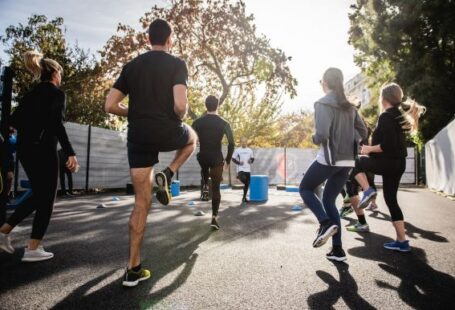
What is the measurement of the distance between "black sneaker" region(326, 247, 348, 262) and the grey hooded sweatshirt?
875mm

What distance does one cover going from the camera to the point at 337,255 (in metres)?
3.51

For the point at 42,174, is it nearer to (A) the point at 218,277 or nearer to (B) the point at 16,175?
(A) the point at 218,277

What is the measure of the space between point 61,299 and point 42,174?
54.7 inches

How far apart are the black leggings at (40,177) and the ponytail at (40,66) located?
74 cm

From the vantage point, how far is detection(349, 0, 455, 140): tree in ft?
63.0

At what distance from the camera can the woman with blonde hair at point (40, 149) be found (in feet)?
10.7

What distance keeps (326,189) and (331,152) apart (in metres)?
0.45

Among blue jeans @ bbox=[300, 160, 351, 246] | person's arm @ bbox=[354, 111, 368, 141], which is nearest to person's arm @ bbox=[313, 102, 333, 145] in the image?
blue jeans @ bbox=[300, 160, 351, 246]

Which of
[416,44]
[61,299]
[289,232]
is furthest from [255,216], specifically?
[416,44]

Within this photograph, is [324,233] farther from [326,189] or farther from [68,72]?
[68,72]

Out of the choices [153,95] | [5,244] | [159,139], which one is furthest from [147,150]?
[5,244]

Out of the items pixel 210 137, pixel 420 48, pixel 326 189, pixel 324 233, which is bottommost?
pixel 324 233

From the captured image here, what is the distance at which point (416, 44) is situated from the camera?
68.5ft

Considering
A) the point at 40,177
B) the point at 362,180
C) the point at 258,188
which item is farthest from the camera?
the point at 258,188
